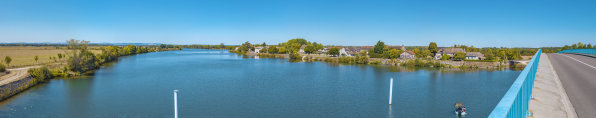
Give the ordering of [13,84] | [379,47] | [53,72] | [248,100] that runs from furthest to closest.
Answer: [379,47]
[53,72]
[13,84]
[248,100]

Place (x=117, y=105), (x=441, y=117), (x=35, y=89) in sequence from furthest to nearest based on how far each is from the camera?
(x=35, y=89) → (x=117, y=105) → (x=441, y=117)

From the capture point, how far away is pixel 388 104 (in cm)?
1712

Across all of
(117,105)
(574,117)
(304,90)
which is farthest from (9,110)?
(574,117)

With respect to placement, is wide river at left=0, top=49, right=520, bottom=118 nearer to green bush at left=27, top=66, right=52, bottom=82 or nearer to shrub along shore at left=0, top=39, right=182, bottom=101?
shrub along shore at left=0, top=39, right=182, bottom=101

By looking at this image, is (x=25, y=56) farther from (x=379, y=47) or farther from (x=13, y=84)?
(x=379, y=47)

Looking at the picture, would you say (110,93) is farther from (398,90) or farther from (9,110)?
(398,90)

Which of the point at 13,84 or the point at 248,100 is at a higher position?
the point at 13,84

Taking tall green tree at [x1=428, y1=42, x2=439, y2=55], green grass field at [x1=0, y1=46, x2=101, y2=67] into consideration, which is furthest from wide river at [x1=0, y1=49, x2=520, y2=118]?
tall green tree at [x1=428, y1=42, x2=439, y2=55]

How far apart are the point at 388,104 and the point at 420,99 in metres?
2.72

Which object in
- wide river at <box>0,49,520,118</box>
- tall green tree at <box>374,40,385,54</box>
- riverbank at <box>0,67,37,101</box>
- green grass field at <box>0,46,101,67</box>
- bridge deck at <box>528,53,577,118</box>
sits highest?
tall green tree at <box>374,40,385,54</box>

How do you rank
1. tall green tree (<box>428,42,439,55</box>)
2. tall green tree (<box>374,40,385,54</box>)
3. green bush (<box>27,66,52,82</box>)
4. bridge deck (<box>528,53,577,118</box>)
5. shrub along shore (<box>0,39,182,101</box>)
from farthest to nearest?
1. tall green tree (<box>428,42,439,55</box>)
2. tall green tree (<box>374,40,385,54</box>)
3. green bush (<box>27,66,52,82</box>)
4. shrub along shore (<box>0,39,182,101</box>)
5. bridge deck (<box>528,53,577,118</box>)

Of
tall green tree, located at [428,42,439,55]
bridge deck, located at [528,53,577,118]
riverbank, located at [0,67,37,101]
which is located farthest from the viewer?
tall green tree, located at [428,42,439,55]

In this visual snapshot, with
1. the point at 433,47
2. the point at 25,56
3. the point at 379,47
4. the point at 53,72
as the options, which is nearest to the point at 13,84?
the point at 53,72

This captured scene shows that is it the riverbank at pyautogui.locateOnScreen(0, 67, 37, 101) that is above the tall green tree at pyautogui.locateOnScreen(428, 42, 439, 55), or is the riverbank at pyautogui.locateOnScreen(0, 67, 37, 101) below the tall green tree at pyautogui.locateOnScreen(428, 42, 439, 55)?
below
